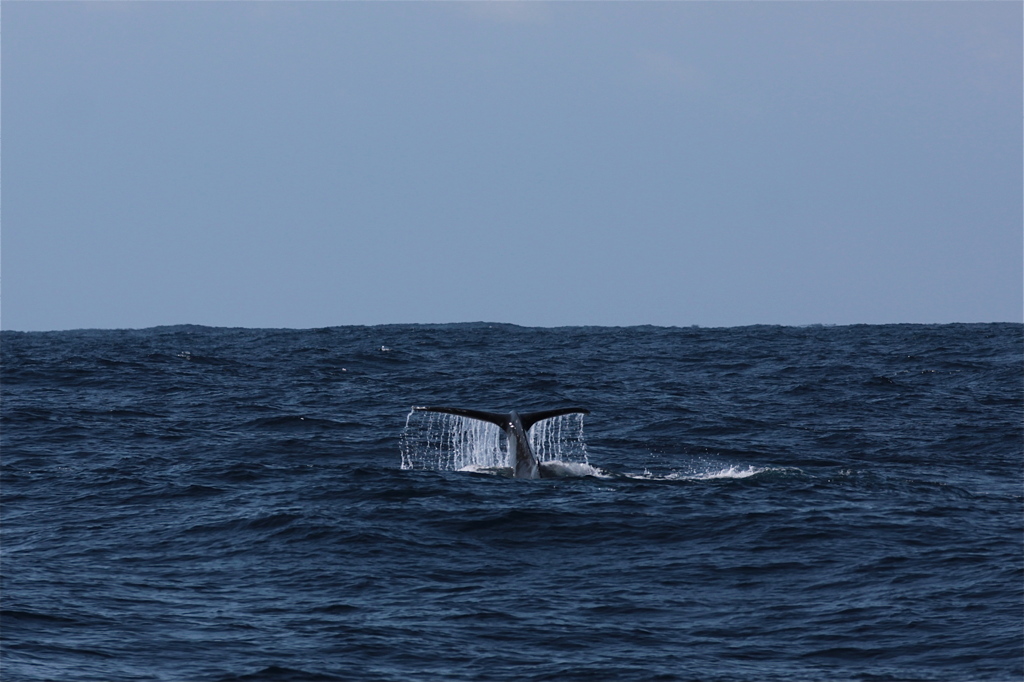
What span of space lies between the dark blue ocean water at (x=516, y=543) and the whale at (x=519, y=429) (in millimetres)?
977

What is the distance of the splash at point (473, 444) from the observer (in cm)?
2394

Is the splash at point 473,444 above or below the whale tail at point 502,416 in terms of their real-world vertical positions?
below

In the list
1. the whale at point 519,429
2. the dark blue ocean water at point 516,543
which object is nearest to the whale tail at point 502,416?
the whale at point 519,429

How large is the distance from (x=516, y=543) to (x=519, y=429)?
614 cm

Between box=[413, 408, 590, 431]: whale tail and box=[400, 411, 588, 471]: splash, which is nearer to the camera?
box=[413, 408, 590, 431]: whale tail

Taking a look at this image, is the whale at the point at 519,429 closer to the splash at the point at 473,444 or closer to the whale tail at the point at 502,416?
the whale tail at the point at 502,416

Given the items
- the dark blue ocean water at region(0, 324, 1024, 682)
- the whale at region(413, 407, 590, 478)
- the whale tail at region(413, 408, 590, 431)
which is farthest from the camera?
the whale tail at region(413, 408, 590, 431)

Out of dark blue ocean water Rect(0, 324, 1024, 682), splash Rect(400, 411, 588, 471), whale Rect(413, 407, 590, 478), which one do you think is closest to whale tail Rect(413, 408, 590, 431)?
whale Rect(413, 407, 590, 478)

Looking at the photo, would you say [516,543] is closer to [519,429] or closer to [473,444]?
[519,429]

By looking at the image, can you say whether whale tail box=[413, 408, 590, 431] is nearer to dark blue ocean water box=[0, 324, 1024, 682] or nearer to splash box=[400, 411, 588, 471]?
splash box=[400, 411, 588, 471]

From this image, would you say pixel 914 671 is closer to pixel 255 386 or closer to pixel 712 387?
pixel 712 387

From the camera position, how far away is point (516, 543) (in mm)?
16406

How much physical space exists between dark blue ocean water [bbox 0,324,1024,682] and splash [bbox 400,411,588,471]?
353 millimetres

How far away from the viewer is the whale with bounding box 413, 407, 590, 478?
21.8m
